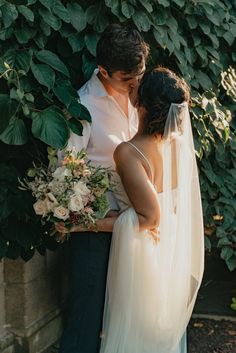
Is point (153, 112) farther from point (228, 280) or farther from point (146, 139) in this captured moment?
point (228, 280)

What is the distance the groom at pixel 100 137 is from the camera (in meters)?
2.83

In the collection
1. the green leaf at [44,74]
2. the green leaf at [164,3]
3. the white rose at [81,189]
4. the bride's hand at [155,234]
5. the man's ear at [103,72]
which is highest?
the green leaf at [164,3]

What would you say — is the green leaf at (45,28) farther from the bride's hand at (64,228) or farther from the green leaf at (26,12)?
the bride's hand at (64,228)

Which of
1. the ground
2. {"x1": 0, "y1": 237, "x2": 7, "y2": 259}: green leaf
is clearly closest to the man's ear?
{"x1": 0, "y1": 237, "x2": 7, "y2": 259}: green leaf

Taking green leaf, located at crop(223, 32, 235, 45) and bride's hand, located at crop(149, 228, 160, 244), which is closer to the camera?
bride's hand, located at crop(149, 228, 160, 244)

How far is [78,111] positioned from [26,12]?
0.45m

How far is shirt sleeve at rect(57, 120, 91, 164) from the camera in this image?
2.79m

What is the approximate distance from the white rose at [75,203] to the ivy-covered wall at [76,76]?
21cm

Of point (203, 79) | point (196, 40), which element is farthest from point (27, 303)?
point (196, 40)

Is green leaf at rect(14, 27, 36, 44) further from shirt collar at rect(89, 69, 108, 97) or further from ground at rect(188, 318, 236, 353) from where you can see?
ground at rect(188, 318, 236, 353)

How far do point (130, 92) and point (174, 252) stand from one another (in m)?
0.76

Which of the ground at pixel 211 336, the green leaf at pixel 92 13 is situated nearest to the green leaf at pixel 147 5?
the green leaf at pixel 92 13

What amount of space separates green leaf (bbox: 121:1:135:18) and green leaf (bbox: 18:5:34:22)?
0.51 meters

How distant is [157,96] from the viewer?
2773 mm
